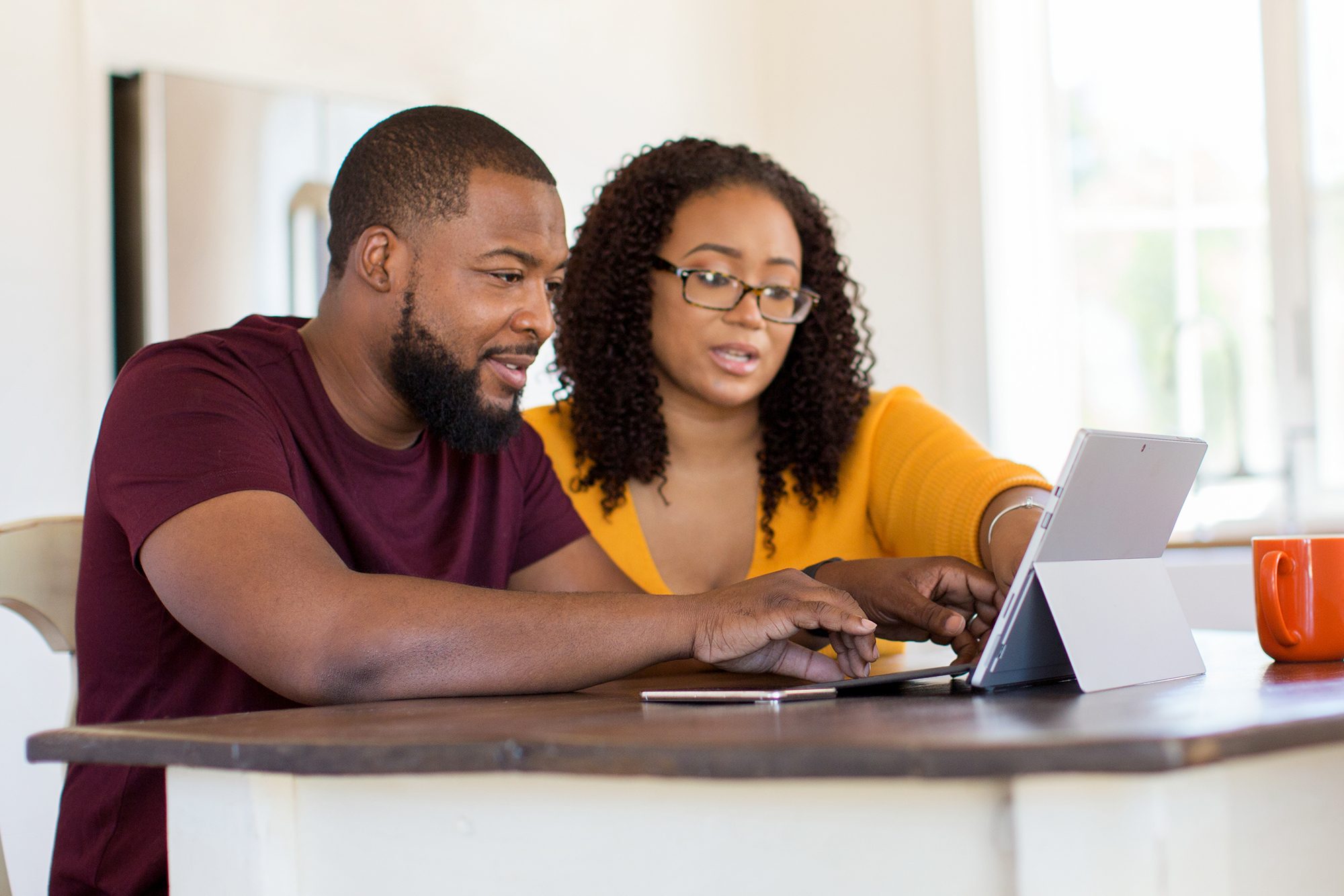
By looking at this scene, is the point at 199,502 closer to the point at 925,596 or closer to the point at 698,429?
the point at 925,596

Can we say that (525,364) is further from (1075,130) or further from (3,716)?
(1075,130)

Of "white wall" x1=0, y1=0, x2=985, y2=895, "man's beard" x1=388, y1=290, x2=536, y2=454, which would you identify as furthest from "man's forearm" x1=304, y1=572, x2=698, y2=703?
"white wall" x1=0, y1=0, x2=985, y2=895

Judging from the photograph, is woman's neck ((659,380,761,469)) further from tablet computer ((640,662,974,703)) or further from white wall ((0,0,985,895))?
white wall ((0,0,985,895))

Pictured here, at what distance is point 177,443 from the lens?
3.90ft

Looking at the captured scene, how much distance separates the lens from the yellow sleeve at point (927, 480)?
168 cm

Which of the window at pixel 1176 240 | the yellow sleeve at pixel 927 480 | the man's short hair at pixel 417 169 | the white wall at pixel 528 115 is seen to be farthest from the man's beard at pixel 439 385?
the window at pixel 1176 240

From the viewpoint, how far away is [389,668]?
41.7 inches

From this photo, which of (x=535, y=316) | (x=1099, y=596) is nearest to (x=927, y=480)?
(x=535, y=316)

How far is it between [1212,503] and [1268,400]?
0.29 m

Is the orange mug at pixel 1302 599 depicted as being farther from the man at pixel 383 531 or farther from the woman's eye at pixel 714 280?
the woman's eye at pixel 714 280

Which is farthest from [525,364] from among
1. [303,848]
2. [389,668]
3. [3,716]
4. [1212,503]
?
[1212,503]

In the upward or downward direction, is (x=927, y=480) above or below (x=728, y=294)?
below

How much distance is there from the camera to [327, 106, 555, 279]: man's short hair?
4.87 feet

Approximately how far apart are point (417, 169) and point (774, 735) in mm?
964
